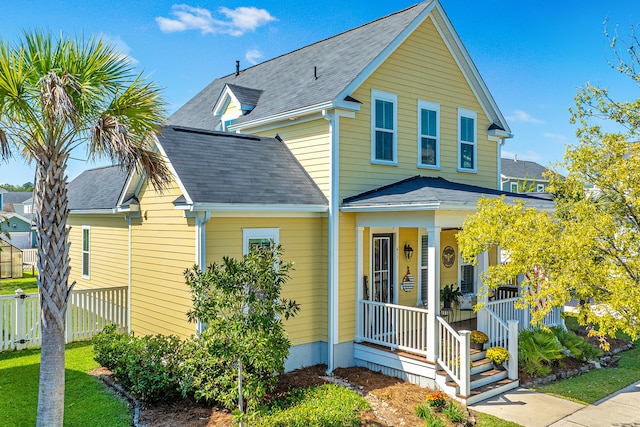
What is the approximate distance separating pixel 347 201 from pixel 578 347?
781 cm

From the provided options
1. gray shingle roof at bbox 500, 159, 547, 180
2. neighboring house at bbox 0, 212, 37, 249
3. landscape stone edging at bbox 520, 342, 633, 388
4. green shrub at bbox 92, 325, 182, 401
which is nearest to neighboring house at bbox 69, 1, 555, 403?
landscape stone edging at bbox 520, 342, 633, 388

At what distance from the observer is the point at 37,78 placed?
261 inches

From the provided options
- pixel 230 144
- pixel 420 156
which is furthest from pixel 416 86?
pixel 230 144

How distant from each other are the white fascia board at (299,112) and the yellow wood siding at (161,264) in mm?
3562

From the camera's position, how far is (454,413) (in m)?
8.38

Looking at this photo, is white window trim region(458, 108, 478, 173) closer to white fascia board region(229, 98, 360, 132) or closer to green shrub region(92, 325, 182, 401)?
A: white fascia board region(229, 98, 360, 132)

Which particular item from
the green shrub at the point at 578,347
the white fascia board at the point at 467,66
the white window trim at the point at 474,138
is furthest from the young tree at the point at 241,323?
the white fascia board at the point at 467,66

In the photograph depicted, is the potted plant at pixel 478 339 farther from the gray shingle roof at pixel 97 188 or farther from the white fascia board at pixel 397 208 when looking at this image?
the gray shingle roof at pixel 97 188

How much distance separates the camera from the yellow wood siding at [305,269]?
10.7m

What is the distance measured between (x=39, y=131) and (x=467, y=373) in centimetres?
892

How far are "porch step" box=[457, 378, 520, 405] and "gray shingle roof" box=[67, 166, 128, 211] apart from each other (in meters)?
10.9

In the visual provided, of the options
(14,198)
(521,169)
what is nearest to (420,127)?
(521,169)

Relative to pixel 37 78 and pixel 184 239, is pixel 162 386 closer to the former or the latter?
pixel 184 239

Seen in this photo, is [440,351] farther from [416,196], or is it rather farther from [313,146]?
[313,146]
